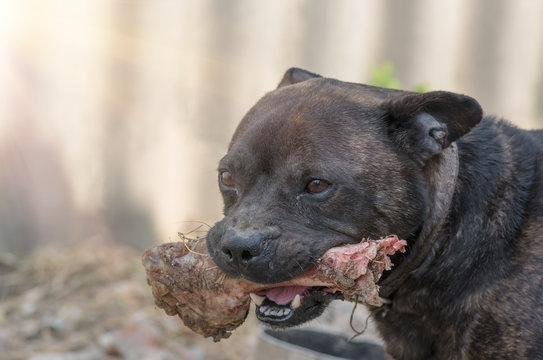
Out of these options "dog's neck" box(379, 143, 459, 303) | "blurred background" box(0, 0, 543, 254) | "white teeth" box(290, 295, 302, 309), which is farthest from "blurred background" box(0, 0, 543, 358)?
"white teeth" box(290, 295, 302, 309)

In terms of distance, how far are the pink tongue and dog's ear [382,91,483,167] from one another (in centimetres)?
78

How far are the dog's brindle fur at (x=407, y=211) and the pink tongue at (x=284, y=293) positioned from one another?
0.13 metres

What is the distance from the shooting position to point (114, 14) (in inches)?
269

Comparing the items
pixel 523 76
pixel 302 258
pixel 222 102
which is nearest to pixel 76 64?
pixel 222 102

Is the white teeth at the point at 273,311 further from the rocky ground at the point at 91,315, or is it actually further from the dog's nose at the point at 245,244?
the rocky ground at the point at 91,315

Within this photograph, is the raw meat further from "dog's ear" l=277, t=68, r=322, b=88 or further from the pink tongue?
"dog's ear" l=277, t=68, r=322, b=88

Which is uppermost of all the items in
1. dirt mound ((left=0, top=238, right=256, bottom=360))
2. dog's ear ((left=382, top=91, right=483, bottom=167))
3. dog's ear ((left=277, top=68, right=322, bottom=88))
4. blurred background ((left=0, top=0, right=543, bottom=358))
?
dog's ear ((left=382, top=91, right=483, bottom=167))

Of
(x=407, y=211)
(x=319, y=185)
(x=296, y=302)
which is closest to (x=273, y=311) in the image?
(x=296, y=302)

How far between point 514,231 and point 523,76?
3.55 m

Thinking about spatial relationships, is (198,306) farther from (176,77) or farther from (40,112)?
(40,112)

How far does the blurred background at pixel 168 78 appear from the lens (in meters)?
6.55

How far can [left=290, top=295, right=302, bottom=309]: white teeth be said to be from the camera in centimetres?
340

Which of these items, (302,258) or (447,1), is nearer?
(302,258)

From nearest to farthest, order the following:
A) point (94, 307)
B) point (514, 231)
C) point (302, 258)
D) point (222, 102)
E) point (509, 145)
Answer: point (302, 258), point (514, 231), point (509, 145), point (94, 307), point (222, 102)
